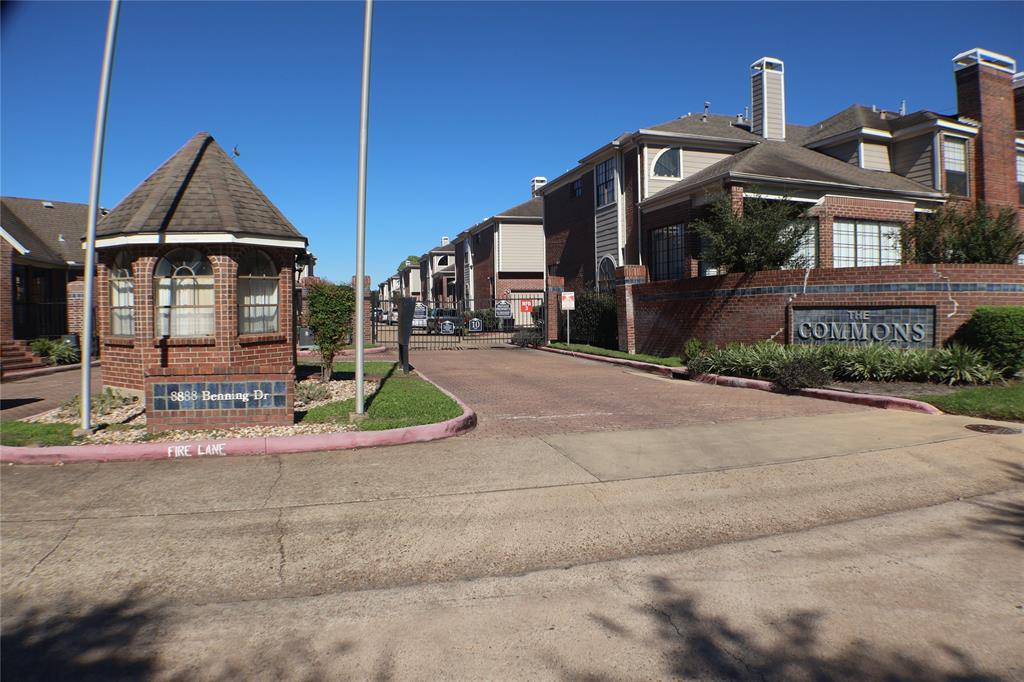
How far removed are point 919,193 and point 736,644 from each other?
2274 cm

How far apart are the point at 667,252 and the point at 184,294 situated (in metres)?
17.1

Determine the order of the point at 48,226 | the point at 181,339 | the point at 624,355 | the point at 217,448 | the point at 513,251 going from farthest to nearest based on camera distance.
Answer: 1. the point at 513,251
2. the point at 48,226
3. the point at 624,355
4. the point at 181,339
5. the point at 217,448

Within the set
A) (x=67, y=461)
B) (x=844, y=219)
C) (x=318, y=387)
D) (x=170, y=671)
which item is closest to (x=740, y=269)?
(x=844, y=219)

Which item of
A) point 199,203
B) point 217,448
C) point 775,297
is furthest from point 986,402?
point 199,203

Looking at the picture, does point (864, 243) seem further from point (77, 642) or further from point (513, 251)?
point (513, 251)

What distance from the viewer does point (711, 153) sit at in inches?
982

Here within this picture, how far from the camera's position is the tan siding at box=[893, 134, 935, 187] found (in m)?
23.7

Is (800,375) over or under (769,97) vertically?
under

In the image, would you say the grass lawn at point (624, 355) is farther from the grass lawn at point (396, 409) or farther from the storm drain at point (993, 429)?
the storm drain at point (993, 429)

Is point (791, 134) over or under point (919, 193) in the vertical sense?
over

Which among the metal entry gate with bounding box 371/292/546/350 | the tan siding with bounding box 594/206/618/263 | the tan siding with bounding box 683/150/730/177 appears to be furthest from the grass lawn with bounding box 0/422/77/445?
the tan siding with bounding box 683/150/730/177

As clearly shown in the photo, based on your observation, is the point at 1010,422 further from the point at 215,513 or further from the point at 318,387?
the point at 318,387

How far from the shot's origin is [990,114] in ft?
82.0

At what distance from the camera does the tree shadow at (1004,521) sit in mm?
5302
